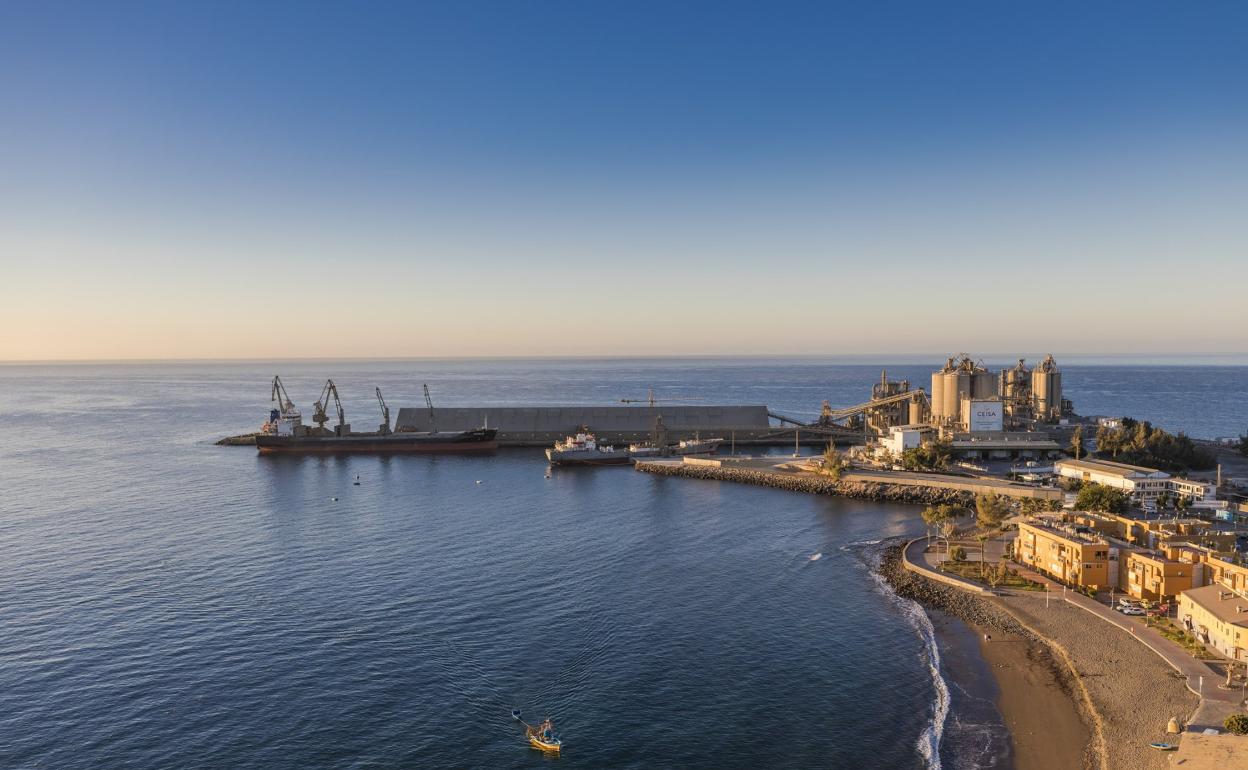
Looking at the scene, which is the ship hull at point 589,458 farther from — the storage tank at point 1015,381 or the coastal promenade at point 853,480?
the storage tank at point 1015,381

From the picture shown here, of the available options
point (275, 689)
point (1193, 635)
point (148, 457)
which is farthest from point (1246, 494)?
point (148, 457)

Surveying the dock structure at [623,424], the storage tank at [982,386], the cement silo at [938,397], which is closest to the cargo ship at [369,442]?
the dock structure at [623,424]

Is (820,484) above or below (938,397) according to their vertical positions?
below

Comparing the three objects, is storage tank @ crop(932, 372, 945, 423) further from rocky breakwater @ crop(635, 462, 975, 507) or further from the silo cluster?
rocky breakwater @ crop(635, 462, 975, 507)

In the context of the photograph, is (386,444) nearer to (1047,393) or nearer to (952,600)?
(952,600)

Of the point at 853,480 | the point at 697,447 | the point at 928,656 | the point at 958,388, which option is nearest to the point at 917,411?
the point at 958,388

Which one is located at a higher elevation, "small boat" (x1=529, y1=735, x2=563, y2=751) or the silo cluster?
the silo cluster

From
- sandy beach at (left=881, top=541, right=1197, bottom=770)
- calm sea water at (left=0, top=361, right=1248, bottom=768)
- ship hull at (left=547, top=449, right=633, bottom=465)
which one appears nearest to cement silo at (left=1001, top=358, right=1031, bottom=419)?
calm sea water at (left=0, top=361, right=1248, bottom=768)
